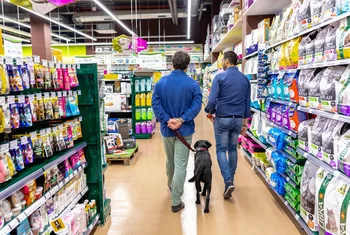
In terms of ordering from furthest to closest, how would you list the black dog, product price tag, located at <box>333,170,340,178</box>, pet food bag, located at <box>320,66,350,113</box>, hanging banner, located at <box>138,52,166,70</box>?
hanging banner, located at <box>138,52,166,70</box>, the black dog, pet food bag, located at <box>320,66,350,113</box>, product price tag, located at <box>333,170,340,178</box>

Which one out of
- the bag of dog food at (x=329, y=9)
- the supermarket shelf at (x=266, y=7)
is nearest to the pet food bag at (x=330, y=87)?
the bag of dog food at (x=329, y=9)

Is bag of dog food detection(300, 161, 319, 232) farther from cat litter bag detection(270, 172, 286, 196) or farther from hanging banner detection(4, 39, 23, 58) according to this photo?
hanging banner detection(4, 39, 23, 58)

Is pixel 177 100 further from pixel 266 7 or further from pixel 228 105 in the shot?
pixel 266 7

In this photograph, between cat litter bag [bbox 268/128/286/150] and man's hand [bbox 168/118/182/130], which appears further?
cat litter bag [bbox 268/128/286/150]

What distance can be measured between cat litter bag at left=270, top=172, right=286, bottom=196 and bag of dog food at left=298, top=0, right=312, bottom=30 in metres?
1.65

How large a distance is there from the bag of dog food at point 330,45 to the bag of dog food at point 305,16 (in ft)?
1.19

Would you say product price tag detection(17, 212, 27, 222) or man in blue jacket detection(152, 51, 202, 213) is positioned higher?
man in blue jacket detection(152, 51, 202, 213)

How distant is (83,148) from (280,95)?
2312 mm

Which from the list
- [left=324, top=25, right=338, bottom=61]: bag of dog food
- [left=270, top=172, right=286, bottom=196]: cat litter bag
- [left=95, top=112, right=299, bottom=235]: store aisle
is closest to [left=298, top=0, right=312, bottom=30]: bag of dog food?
[left=324, top=25, right=338, bottom=61]: bag of dog food

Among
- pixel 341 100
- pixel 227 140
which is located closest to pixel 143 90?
pixel 227 140

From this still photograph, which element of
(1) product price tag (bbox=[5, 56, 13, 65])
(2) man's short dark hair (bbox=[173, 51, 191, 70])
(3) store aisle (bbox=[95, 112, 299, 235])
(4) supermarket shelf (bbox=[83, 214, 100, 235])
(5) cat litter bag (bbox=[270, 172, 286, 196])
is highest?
(2) man's short dark hair (bbox=[173, 51, 191, 70])

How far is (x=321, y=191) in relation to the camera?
2.34 meters

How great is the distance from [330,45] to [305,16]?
2.11 ft

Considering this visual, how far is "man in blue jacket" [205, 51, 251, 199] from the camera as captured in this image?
12.1 feet
